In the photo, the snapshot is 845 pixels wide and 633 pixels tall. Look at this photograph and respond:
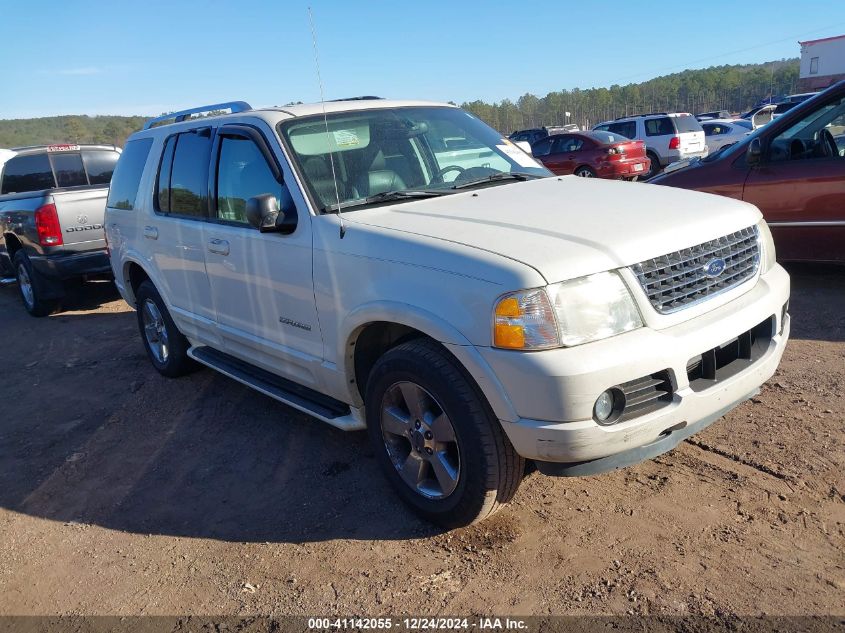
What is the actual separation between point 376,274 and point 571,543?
145 cm

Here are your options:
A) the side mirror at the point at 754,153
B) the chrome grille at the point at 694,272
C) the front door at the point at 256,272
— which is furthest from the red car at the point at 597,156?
the chrome grille at the point at 694,272

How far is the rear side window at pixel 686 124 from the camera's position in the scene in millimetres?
19798

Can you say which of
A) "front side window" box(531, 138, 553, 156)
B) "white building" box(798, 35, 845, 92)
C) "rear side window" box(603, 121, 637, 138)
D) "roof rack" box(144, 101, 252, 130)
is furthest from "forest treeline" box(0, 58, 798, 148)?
"roof rack" box(144, 101, 252, 130)

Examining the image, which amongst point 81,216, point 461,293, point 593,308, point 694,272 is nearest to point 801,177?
point 694,272

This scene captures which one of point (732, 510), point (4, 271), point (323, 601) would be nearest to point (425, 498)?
point (323, 601)

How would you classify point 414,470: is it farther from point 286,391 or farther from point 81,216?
point 81,216

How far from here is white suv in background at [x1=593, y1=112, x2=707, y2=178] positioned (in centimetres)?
1958

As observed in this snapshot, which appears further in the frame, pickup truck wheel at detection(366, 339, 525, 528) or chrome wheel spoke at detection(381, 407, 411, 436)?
chrome wheel spoke at detection(381, 407, 411, 436)

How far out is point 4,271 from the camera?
32.6 feet

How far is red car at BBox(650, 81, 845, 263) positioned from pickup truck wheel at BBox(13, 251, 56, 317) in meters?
7.42

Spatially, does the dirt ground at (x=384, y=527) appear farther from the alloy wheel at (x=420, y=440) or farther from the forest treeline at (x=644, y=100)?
the forest treeline at (x=644, y=100)

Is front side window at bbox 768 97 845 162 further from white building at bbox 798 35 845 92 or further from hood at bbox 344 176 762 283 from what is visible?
white building at bbox 798 35 845 92

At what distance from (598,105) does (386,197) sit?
8756 cm

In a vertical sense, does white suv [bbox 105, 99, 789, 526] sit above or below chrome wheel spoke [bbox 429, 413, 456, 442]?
above
